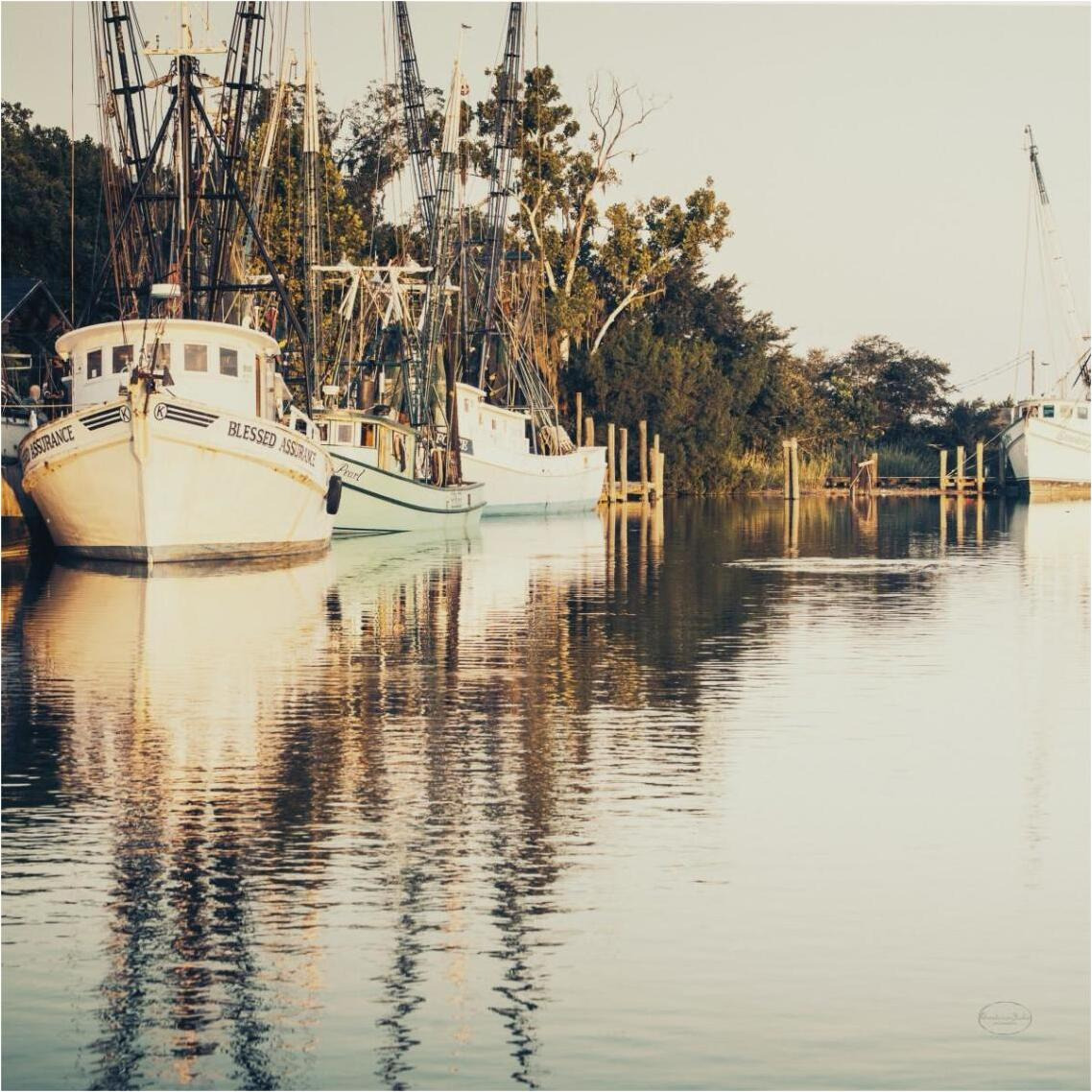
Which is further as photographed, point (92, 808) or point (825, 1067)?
point (92, 808)

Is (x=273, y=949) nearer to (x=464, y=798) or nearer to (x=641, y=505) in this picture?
(x=464, y=798)

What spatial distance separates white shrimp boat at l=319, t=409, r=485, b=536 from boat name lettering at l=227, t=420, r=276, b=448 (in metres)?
11.1

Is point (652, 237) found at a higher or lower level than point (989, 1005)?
higher

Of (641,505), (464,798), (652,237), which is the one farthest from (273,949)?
(652,237)

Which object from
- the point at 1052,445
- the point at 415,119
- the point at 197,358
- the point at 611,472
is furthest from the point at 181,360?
the point at 1052,445

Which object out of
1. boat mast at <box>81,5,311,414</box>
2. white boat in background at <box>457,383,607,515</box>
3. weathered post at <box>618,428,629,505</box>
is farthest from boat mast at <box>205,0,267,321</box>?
weathered post at <box>618,428,629,505</box>

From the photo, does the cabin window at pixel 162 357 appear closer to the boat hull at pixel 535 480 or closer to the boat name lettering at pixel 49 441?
the boat name lettering at pixel 49 441

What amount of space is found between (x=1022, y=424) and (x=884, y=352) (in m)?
27.5

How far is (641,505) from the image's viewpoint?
276 feet

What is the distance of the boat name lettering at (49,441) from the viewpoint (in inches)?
1495

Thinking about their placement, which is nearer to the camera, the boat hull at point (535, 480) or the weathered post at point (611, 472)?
the boat hull at point (535, 480)

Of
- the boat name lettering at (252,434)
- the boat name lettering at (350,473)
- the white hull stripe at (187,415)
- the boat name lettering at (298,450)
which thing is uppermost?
the white hull stripe at (187,415)

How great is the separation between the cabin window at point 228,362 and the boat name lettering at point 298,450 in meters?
1.89

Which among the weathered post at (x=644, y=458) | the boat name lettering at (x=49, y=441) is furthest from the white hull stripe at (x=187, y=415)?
the weathered post at (x=644, y=458)
